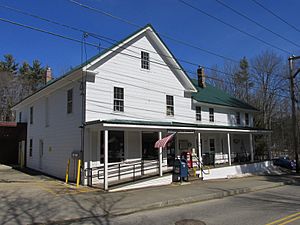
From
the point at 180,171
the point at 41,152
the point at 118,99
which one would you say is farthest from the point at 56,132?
the point at 180,171

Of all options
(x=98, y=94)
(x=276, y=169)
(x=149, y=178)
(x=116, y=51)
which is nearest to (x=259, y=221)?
(x=149, y=178)

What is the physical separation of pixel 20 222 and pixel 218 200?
7646 mm

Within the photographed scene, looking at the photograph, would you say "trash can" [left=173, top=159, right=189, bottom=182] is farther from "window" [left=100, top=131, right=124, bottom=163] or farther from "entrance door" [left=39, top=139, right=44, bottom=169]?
"entrance door" [left=39, top=139, right=44, bottom=169]

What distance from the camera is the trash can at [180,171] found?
16609mm

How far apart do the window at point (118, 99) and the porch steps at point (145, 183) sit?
4.60m

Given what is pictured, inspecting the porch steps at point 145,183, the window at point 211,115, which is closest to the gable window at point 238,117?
the window at point 211,115

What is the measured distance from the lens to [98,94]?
1656cm

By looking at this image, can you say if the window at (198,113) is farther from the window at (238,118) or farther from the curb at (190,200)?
the curb at (190,200)

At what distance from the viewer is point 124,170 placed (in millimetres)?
16812

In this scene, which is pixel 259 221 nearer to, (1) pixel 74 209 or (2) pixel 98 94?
(1) pixel 74 209

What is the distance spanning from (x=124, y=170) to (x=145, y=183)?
2.02 metres

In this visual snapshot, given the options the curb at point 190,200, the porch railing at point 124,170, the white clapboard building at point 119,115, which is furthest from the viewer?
the white clapboard building at point 119,115

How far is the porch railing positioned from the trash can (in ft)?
6.52

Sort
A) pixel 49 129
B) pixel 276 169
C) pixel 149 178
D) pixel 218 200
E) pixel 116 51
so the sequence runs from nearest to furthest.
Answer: pixel 218 200
pixel 149 178
pixel 116 51
pixel 49 129
pixel 276 169
